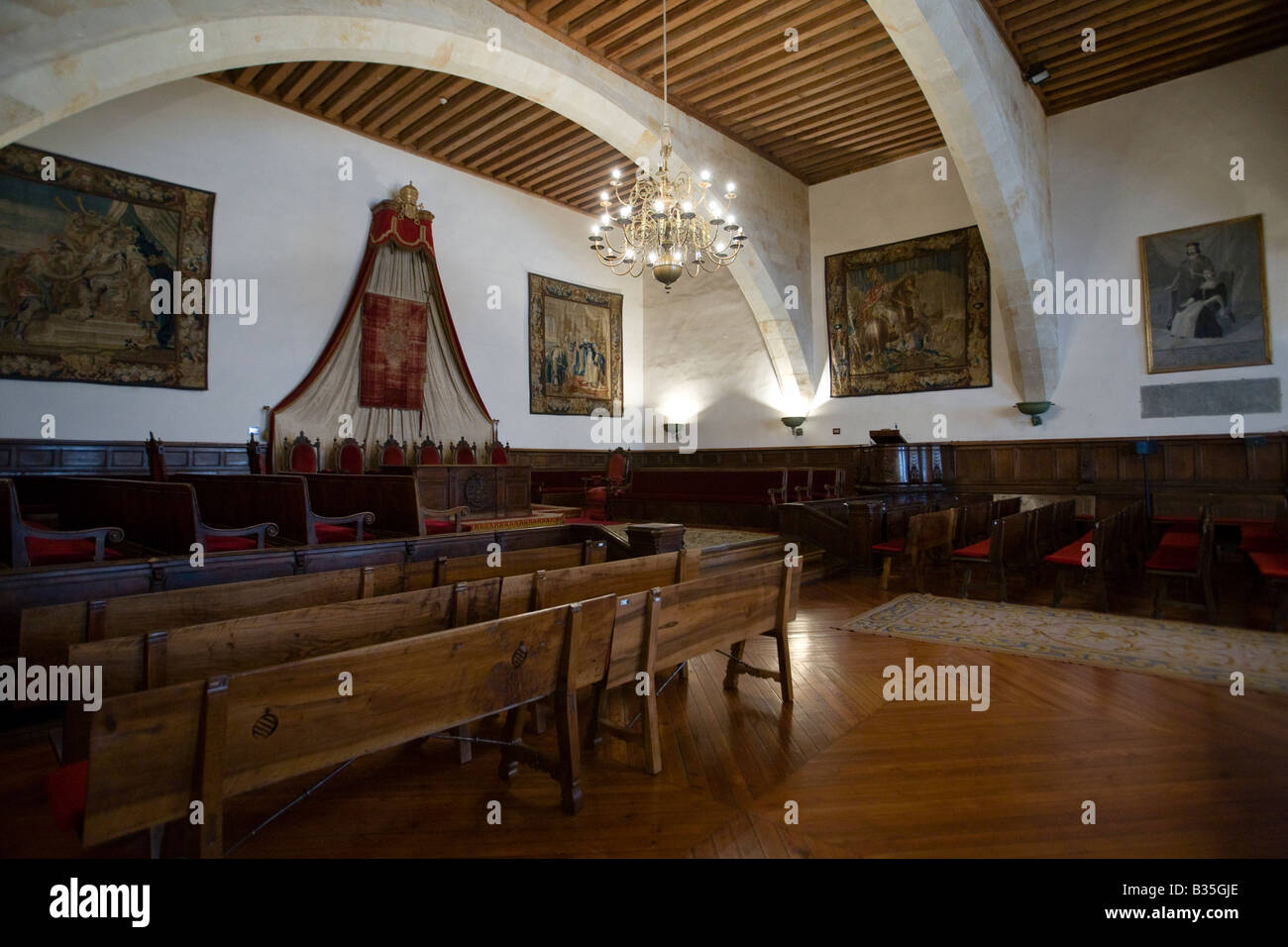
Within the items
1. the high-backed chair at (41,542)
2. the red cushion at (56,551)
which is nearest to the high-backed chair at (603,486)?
the high-backed chair at (41,542)

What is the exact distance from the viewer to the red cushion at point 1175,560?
14.9 ft

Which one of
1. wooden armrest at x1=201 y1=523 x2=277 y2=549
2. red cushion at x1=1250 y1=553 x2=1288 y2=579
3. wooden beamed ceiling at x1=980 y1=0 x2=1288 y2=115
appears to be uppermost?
wooden beamed ceiling at x1=980 y1=0 x2=1288 y2=115

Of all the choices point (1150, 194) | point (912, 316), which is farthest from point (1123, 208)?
point (912, 316)

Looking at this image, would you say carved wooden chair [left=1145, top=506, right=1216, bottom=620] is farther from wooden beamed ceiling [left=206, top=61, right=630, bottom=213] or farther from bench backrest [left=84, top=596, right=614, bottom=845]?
wooden beamed ceiling [left=206, top=61, right=630, bottom=213]

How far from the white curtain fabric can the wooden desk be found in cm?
133

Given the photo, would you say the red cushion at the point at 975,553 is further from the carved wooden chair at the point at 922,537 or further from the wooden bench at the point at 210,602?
the wooden bench at the point at 210,602

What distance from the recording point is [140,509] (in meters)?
3.84

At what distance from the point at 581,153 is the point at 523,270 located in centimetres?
201

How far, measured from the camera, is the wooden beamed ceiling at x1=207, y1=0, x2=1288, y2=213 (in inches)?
254

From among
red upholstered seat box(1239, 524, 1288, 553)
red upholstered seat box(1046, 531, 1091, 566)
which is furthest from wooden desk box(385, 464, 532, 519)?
red upholstered seat box(1239, 524, 1288, 553)

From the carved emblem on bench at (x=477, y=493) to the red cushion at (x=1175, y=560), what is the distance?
5.97 metres

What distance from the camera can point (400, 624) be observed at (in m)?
2.24

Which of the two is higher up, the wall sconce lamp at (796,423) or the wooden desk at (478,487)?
the wall sconce lamp at (796,423)

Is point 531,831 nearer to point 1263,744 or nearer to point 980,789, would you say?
point 980,789
